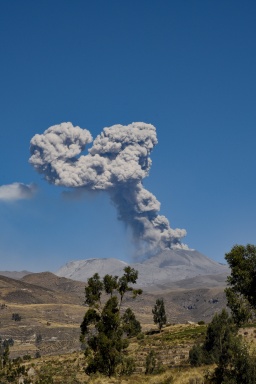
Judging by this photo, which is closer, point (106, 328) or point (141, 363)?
point (106, 328)

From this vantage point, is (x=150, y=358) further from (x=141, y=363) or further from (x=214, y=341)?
(x=141, y=363)

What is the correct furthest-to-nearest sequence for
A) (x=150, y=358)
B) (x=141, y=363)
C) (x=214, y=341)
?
(x=141, y=363)
(x=214, y=341)
(x=150, y=358)

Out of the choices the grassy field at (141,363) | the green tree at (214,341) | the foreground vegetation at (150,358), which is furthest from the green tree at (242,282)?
the green tree at (214,341)

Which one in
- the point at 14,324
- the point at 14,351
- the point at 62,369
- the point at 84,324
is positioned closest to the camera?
the point at 84,324

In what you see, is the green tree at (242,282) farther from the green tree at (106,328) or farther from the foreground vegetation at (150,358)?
the green tree at (106,328)

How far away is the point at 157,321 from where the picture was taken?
110500 mm

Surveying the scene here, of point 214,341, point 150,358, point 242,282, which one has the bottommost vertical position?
point 150,358

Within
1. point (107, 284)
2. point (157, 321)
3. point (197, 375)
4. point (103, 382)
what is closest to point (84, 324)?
point (107, 284)

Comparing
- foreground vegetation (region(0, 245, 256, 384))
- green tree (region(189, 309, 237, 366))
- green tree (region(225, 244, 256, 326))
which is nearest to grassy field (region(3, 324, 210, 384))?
foreground vegetation (region(0, 245, 256, 384))

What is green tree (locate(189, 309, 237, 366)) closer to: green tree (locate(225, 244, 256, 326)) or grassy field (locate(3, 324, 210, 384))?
grassy field (locate(3, 324, 210, 384))

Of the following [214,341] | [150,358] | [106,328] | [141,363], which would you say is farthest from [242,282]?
[141,363]

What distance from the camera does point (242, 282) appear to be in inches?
1334

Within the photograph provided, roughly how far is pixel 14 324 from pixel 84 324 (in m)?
166

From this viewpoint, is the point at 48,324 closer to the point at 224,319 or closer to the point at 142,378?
the point at 224,319
